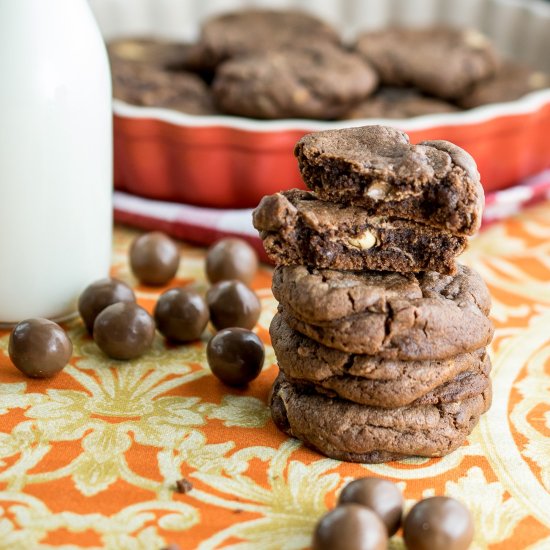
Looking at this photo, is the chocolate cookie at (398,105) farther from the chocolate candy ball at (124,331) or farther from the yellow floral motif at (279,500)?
the yellow floral motif at (279,500)

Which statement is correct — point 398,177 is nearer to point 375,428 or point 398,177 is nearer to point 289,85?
point 375,428

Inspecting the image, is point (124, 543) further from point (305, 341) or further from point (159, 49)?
point (159, 49)

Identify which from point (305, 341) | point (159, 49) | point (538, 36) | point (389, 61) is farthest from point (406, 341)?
point (538, 36)

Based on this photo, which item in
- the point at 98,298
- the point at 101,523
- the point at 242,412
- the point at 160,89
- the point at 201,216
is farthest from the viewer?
the point at 160,89

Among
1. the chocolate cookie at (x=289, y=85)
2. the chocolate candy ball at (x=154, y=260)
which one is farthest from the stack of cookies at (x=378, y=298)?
the chocolate cookie at (x=289, y=85)

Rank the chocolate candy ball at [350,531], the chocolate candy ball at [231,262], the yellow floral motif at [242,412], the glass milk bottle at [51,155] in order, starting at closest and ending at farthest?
the chocolate candy ball at [350,531] < the yellow floral motif at [242,412] < the glass milk bottle at [51,155] < the chocolate candy ball at [231,262]

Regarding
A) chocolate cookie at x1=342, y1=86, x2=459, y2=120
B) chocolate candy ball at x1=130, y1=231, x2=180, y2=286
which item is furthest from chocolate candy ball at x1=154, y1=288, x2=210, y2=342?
chocolate cookie at x1=342, y1=86, x2=459, y2=120

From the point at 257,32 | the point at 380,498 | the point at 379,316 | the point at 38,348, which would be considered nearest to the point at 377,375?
the point at 379,316
